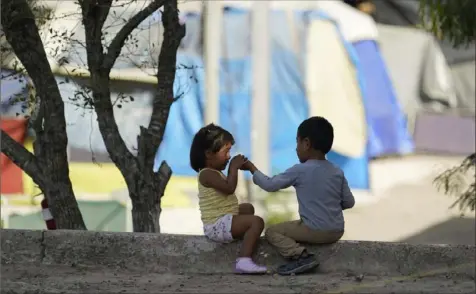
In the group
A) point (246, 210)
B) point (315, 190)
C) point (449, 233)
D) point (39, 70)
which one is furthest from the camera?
point (449, 233)

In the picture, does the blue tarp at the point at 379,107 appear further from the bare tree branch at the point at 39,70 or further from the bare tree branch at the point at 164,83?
the bare tree branch at the point at 39,70

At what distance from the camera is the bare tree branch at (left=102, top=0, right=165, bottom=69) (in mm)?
5871

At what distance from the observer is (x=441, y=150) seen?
18.0 metres

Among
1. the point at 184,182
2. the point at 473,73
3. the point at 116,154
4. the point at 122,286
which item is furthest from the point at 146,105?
the point at 473,73

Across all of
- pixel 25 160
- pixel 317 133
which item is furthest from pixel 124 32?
pixel 317 133

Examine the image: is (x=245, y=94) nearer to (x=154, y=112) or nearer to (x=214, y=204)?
(x=154, y=112)

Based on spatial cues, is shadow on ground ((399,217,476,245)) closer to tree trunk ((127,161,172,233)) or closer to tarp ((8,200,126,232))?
tarp ((8,200,126,232))

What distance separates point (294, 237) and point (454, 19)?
2.37 m

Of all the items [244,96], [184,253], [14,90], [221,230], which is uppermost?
[244,96]

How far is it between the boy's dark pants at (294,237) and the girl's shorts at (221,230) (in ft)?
0.75

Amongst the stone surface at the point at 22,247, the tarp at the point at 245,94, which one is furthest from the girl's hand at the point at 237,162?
the tarp at the point at 245,94

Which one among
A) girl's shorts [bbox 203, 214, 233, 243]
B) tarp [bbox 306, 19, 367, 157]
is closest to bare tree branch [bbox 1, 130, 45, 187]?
girl's shorts [bbox 203, 214, 233, 243]

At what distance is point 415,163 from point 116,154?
11.5 metres

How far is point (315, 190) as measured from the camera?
489cm
